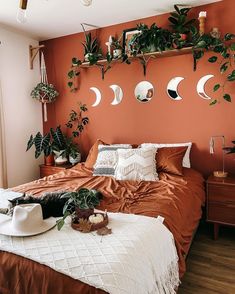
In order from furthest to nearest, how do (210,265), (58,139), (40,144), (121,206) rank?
(58,139)
(40,144)
(210,265)
(121,206)

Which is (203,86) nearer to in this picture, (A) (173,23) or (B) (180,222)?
(A) (173,23)

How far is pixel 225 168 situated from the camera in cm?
294

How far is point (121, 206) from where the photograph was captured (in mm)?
1902

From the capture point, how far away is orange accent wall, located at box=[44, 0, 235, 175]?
2.89 m

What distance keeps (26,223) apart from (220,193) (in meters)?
1.93

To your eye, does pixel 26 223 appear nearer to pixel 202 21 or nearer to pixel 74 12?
pixel 74 12

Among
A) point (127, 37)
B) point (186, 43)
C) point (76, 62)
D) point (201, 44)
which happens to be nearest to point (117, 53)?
point (127, 37)

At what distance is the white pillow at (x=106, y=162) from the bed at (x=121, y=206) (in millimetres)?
116

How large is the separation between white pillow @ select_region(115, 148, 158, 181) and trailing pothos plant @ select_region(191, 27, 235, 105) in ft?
3.16

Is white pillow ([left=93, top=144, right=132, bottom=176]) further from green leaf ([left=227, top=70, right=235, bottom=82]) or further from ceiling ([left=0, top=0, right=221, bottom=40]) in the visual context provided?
ceiling ([left=0, top=0, right=221, bottom=40])

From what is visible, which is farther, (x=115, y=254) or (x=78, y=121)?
(x=78, y=121)

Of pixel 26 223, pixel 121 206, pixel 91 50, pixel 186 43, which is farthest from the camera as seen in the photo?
pixel 91 50

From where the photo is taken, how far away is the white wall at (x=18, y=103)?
11.3ft

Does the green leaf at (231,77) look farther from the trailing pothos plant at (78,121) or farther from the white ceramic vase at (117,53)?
the trailing pothos plant at (78,121)
